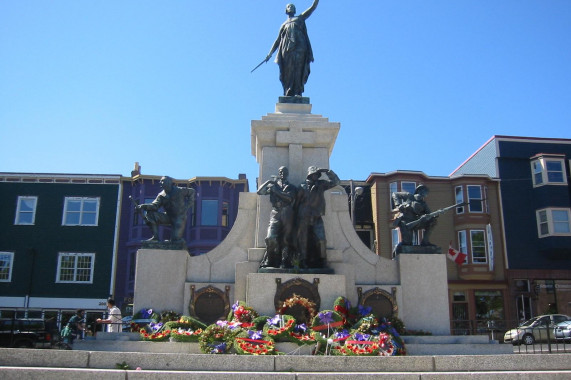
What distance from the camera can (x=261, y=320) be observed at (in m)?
11.5

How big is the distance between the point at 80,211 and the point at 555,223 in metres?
31.8

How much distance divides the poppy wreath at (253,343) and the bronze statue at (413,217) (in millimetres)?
4726

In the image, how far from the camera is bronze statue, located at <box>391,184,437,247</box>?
1368 cm

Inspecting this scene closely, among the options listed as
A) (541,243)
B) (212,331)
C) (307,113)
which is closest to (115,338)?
(212,331)

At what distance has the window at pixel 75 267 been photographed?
36406 mm

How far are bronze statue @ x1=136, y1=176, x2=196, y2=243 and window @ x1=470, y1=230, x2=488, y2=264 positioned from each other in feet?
91.2

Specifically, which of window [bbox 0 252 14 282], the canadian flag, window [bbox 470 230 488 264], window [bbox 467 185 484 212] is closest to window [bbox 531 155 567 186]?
window [bbox 467 185 484 212]

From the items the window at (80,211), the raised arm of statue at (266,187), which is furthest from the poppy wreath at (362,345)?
the window at (80,211)

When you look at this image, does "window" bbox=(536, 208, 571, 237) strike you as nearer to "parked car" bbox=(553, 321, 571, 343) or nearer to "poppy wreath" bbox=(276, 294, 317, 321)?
"parked car" bbox=(553, 321, 571, 343)

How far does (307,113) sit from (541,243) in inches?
1121

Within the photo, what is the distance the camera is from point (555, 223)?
37594 millimetres

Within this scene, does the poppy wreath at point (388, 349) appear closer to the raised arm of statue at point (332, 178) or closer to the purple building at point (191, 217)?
the raised arm of statue at point (332, 178)

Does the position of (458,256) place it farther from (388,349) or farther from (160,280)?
(388,349)

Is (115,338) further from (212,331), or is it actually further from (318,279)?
(318,279)
